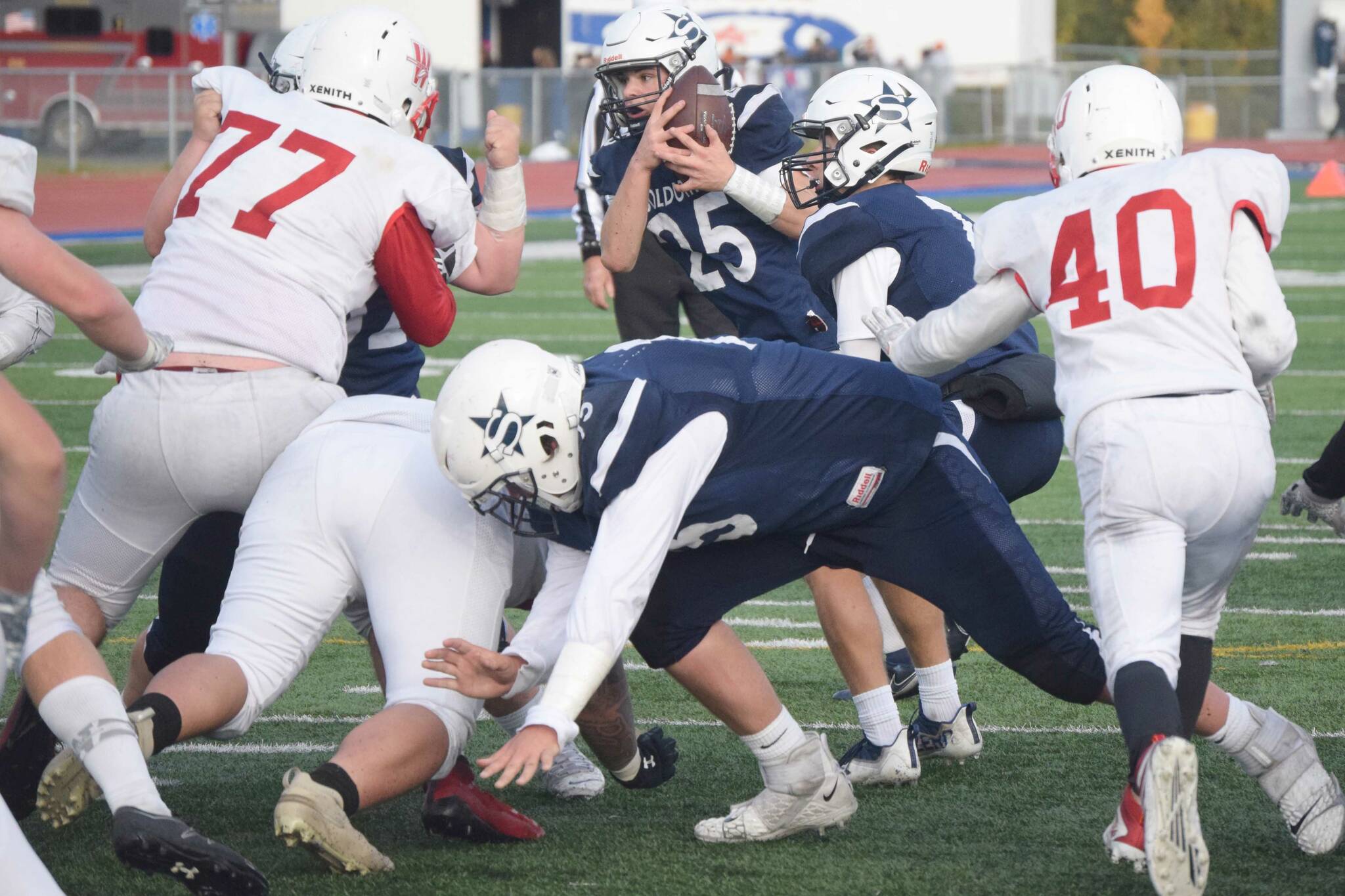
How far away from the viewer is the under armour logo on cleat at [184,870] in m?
2.90

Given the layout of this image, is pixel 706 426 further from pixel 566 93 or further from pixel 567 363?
pixel 566 93

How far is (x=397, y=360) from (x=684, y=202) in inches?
38.7

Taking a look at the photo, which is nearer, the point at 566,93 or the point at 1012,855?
the point at 1012,855

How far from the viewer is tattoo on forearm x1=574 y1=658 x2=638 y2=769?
3.75 m

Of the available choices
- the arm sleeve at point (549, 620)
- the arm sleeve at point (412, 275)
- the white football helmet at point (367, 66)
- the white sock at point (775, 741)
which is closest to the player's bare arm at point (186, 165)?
the white football helmet at point (367, 66)

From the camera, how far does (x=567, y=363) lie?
10.7 feet

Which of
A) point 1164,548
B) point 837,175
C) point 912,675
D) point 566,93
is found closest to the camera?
point 1164,548

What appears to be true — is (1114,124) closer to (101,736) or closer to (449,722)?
(449,722)

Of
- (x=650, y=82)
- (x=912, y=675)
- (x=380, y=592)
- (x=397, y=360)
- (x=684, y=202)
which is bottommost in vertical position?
(x=912, y=675)

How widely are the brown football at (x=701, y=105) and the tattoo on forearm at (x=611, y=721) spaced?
1551mm

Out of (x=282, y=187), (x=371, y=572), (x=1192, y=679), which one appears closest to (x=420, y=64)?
(x=282, y=187)

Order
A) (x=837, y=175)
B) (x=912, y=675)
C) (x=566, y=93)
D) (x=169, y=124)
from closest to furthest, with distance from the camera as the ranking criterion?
(x=837, y=175)
(x=912, y=675)
(x=169, y=124)
(x=566, y=93)

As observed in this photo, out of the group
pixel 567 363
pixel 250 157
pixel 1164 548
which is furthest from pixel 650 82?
pixel 1164 548

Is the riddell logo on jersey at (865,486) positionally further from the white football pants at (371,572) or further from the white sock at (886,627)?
the white sock at (886,627)
